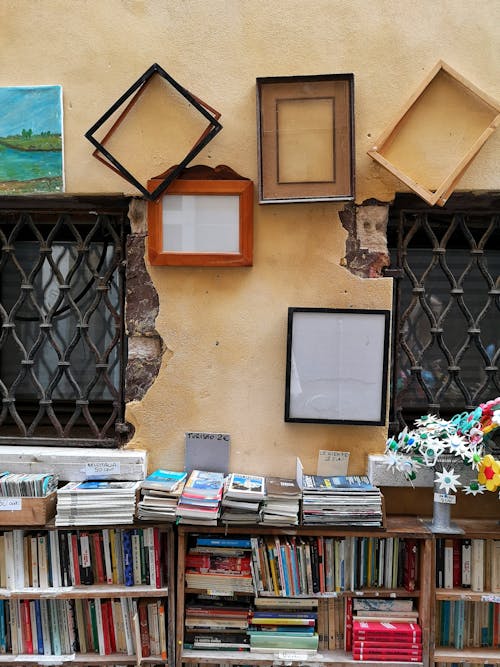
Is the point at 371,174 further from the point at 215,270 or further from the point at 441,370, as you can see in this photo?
the point at 441,370

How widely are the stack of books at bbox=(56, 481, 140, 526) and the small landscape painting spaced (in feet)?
4.96

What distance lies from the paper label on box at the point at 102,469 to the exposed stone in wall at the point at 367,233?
1557 millimetres

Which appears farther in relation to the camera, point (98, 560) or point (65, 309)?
point (65, 309)

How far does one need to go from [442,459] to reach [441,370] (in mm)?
1494

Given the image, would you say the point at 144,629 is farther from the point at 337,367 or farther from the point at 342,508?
the point at 337,367

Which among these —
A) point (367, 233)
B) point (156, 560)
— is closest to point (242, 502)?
point (156, 560)

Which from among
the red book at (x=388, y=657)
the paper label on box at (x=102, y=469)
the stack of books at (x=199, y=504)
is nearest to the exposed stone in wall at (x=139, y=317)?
the paper label on box at (x=102, y=469)

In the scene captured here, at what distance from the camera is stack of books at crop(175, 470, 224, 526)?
232 cm

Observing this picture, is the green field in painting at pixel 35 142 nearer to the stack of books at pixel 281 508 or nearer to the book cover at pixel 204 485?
the book cover at pixel 204 485

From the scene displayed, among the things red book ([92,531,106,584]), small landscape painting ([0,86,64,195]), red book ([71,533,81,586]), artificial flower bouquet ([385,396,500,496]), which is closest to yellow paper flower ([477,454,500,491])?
artificial flower bouquet ([385,396,500,496])

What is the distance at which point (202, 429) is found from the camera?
272 cm

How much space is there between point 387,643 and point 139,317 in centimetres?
198

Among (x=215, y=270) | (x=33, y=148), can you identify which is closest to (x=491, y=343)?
(x=215, y=270)

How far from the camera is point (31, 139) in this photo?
2701 millimetres
